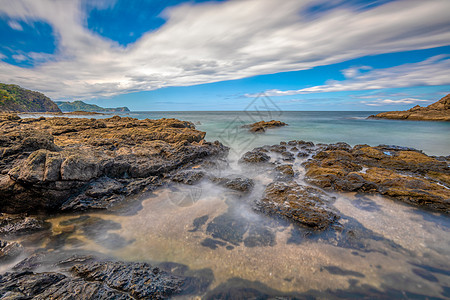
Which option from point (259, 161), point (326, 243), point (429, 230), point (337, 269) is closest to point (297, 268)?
point (337, 269)

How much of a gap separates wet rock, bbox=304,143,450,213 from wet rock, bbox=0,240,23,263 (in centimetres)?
1060

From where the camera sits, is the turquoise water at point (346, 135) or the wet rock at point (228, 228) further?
the turquoise water at point (346, 135)

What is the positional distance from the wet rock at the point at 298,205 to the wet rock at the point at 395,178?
173cm

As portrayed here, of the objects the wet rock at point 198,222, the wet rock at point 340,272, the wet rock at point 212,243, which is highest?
the wet rock at point 340,272

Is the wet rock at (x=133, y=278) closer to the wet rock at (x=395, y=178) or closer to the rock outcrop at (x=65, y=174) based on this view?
the rock outcrop at (x=65, y=174)

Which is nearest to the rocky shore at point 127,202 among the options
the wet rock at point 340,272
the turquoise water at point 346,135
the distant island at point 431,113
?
the wet rock at point 340,272

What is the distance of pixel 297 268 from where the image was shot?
4.31 metres

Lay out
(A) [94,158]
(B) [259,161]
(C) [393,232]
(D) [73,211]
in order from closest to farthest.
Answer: (C) [393,232] < (D) [73,211] < (A) [94,158] < (B) [259,161]

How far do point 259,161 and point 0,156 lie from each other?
40.1 feet

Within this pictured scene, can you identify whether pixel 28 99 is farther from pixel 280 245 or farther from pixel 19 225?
pixel 280 245

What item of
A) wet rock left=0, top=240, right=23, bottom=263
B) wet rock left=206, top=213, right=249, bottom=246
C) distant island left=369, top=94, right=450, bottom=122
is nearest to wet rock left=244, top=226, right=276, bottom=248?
wet rock left=206, top=213, right=249, bottom=246

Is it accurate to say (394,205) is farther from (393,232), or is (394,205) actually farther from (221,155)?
(221,155)

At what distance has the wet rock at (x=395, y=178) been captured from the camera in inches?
278

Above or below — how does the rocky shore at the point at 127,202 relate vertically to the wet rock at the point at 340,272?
above
